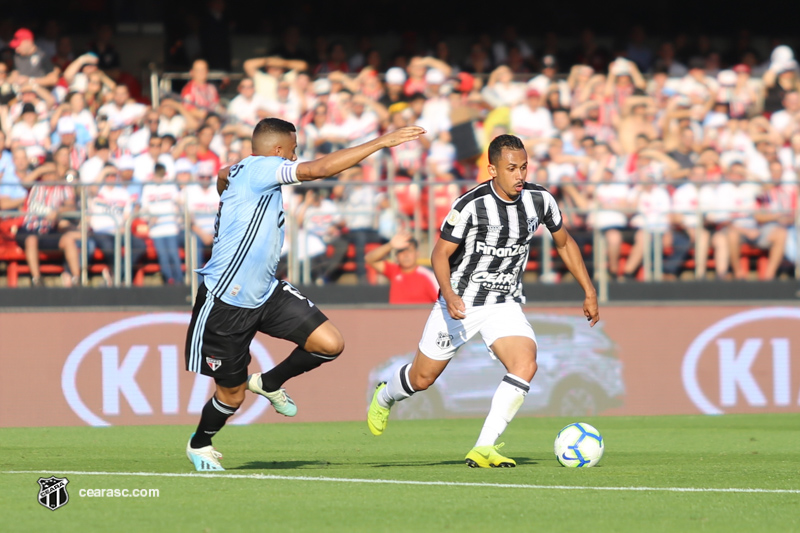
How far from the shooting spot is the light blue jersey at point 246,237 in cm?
730

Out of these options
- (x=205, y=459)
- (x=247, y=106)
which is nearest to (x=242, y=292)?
(x=205, y=459)

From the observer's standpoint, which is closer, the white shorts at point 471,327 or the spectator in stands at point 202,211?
the white shorts at point 471,327

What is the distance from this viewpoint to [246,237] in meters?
7.38

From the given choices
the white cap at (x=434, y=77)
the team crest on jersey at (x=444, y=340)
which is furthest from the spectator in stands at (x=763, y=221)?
the team crest on jersey at (x=444, y=340)

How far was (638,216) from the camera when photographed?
13914mm

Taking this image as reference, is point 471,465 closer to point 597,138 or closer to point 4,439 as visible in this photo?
point 4,439

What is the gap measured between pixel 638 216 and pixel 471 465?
686 centimetres

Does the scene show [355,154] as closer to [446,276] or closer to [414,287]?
[446,276]

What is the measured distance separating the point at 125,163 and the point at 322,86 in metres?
3.40

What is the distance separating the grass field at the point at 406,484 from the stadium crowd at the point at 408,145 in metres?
3.31

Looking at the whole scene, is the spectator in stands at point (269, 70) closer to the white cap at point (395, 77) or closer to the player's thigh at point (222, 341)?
the white cap at point (395, 77)

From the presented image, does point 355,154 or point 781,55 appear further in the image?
point 781,55

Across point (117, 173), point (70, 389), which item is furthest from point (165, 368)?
point (117, 173)

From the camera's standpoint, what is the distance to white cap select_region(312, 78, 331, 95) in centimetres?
1655
